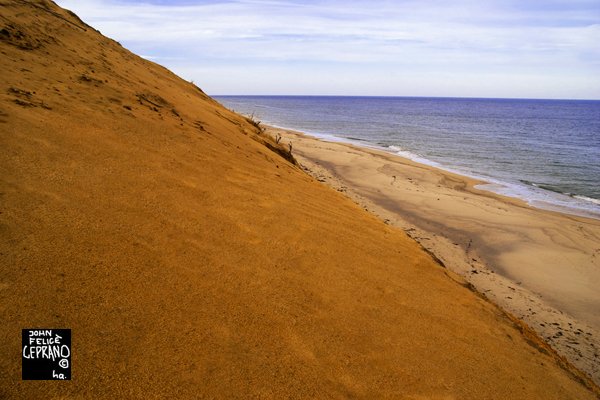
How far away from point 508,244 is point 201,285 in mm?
8398

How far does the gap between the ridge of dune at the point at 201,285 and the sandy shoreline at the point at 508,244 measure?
230cm

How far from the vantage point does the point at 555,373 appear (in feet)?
11.2

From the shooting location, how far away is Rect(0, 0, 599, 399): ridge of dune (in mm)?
2320

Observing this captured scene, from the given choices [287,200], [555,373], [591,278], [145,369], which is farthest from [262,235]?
[591,278]

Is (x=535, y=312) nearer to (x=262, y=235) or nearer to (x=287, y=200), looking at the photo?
(x=287, y=200)

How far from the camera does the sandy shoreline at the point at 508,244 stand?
5961 millimetres

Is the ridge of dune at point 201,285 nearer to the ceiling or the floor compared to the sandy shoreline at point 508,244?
nearer to the ceiling

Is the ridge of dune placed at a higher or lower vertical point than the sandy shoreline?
higher

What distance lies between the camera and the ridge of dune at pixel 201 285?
2.32 m

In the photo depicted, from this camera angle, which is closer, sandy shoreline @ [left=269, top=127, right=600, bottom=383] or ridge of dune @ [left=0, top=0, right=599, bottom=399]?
ridge of dune @ [left=0, top=0, right=599, bottom=399]

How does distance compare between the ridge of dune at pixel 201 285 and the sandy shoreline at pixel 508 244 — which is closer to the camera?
the ridge of dune at pixel 201 285

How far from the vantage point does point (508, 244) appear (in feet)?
29.7

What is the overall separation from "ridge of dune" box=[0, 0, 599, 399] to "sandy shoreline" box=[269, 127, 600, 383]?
2304 mm

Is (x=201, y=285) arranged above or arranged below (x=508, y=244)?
above
